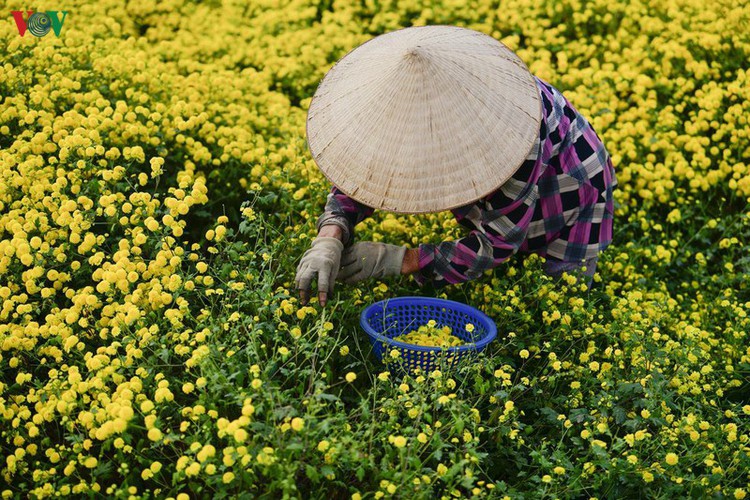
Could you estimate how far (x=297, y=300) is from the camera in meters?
2.89

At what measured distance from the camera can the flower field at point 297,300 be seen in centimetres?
234

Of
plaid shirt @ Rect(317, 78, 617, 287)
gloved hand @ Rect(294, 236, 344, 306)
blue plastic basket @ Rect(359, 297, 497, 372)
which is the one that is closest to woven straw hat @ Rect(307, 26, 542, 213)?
plaid shirt @ Rect(317, 78, 617, 287)

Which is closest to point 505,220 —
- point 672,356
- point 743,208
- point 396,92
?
point 396,92

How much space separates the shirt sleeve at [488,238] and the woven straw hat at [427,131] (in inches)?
11.5

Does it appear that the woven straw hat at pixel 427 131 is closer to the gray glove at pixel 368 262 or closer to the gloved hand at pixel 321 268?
the gloved hand at pixel 321 268

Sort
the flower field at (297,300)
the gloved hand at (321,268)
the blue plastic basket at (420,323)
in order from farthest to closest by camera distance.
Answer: the gloved hand at (321,268), the blue plastic basket at (420,323), the flower field at (297,300)

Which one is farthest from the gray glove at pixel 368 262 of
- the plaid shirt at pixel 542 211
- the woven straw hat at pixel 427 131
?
the woven straw hat at pixel 427 131

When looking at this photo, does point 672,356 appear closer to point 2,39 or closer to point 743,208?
point 743,208

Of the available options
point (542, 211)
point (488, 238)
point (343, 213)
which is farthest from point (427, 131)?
point (542, 211)

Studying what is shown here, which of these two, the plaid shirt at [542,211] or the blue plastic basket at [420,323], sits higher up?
the plaid shirt at [542,211]

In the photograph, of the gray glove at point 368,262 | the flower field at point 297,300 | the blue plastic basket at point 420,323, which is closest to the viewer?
the flower field at point 297,300

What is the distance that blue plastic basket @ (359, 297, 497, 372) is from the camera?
2664mm

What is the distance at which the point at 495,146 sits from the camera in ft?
8.08

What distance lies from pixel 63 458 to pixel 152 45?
4008mm
